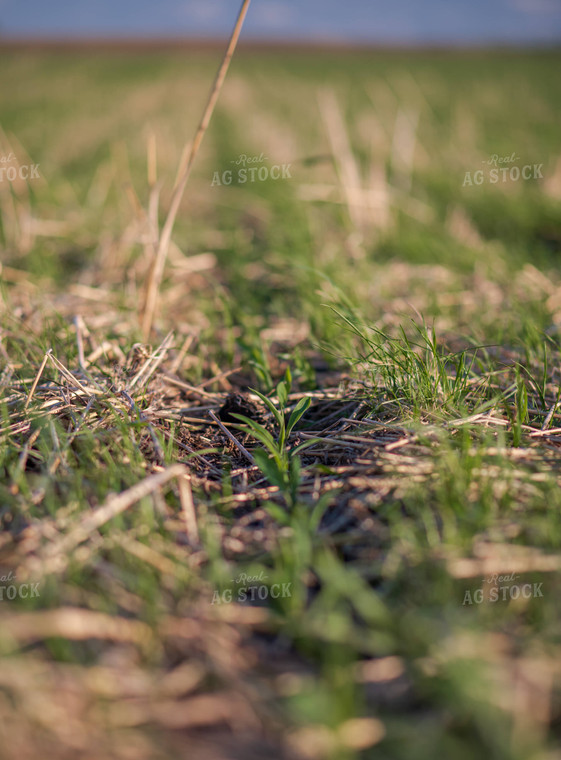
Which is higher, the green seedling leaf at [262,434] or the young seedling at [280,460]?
the green seedling leaf at [262,434]

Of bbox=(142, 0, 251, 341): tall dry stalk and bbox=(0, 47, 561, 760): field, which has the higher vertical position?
bbox=(142, 0, 251, 341): tall dry stalk

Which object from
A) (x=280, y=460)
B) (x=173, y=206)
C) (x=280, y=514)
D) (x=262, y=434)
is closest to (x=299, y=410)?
(x=262, y=434)

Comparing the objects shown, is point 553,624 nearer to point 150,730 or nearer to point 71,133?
point 150,730

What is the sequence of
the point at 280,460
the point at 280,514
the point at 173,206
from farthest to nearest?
the point at 173,206
the point at 280,460
the point at 280,514

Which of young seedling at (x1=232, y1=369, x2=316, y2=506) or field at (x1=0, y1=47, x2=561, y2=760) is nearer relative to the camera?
field at (x1=0, y1=47, x2=561, y2=760)

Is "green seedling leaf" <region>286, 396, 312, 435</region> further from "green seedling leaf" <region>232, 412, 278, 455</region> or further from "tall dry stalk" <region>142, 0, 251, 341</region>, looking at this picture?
"tall dry stalk" <region>142, 0, 251, 341</region>

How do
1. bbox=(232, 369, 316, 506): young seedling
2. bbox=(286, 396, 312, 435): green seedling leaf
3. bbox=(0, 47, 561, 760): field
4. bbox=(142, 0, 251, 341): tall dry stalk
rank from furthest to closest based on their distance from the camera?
bbox=(142, 0, 251, 341): tall dry stalk → bbox=(286, 396, 312, 435): green seedling leaf → bbox=(232, 369, 316, 506): young seedling → bbox=(0, 47, 561, 760): field

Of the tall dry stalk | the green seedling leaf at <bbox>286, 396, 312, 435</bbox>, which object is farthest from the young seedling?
the tall dry stalk

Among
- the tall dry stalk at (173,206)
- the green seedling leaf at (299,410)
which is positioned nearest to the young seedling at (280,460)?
the green seedling leaf at (299,410)

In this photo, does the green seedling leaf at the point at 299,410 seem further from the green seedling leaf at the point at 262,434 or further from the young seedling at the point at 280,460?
the green seedling leaf at the point at 262,434

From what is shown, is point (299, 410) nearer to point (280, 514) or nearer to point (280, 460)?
point (280, 460)

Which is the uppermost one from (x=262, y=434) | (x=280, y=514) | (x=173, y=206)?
(x=173, y=206)

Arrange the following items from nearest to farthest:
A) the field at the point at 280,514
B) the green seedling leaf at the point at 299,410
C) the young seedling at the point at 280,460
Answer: the field at the point at 280,514, the young seedling at the point at 280,460, the green seedling leaf at the point at 299,410

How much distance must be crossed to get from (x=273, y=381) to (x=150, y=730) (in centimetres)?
136
